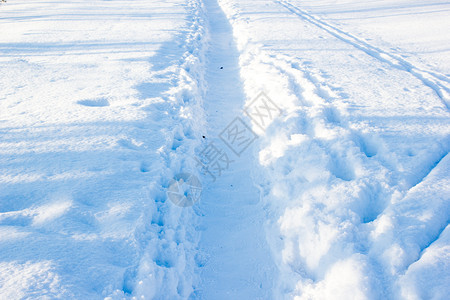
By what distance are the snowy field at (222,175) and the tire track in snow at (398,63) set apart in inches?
2.3

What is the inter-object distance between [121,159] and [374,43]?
26.5 feet

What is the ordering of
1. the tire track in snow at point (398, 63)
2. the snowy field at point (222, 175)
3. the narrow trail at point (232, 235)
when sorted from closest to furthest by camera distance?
the snowy field at point (222, 175) → the narrow trail at point (232, 235) → the tire track in snow at point (398, 63)

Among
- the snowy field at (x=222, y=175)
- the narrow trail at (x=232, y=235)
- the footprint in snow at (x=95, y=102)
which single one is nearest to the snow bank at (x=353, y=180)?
the snowy field at (x=222, y=175)

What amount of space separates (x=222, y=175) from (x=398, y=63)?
547 centimetres

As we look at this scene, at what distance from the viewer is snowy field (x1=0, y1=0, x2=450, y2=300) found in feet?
7.62

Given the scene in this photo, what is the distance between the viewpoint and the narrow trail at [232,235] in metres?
2.68

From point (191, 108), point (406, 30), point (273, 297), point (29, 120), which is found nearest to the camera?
point (273, 297)

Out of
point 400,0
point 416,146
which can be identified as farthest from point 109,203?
point 400,0

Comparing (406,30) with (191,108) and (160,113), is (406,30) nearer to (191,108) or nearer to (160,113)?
(191,108)

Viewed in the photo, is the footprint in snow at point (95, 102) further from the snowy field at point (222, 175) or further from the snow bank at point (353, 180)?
the snow bank at point (353, 180)

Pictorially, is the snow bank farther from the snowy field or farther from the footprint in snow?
the footprint in snow

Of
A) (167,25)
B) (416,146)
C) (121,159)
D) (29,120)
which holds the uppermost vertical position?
(167,25)

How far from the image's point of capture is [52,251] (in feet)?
7.33

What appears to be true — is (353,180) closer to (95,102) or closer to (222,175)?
(222,175)
